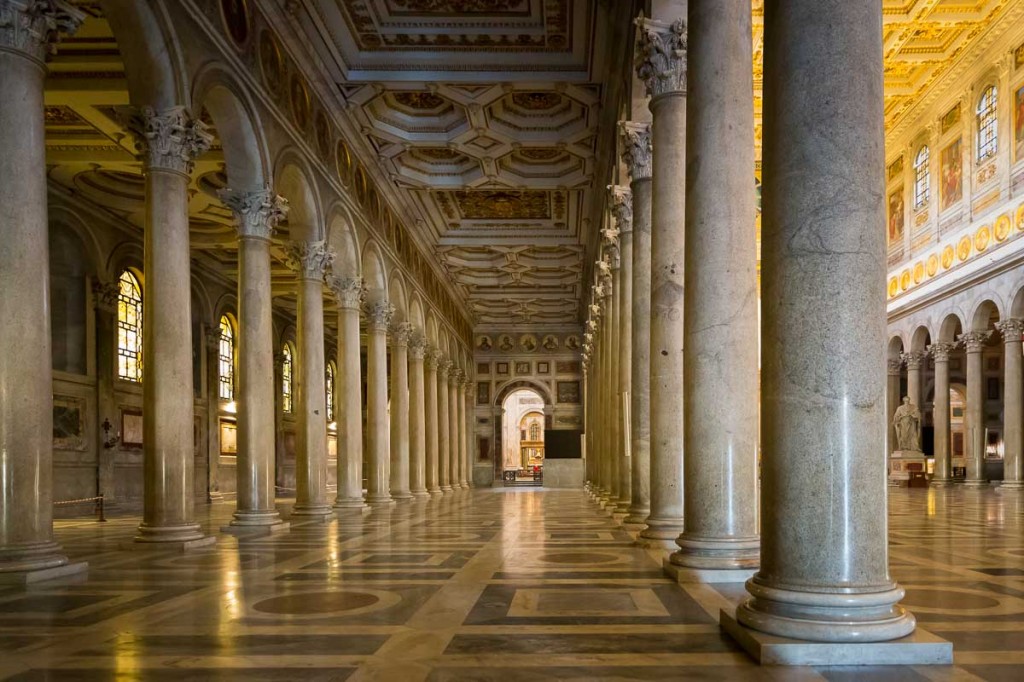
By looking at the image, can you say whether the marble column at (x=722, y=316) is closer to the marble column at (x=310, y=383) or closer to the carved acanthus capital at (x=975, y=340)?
the marble column at (x=310, y=383)

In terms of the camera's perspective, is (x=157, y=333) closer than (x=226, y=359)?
Yes

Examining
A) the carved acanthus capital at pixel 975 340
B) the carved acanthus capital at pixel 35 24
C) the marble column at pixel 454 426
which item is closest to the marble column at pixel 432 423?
the marble column at pixel 454 426

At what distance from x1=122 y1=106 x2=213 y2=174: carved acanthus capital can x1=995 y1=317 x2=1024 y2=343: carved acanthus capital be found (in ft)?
94.8

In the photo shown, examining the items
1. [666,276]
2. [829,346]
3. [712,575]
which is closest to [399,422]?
[666,276]

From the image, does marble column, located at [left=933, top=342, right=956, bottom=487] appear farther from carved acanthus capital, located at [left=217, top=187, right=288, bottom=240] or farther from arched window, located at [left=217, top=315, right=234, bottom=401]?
carved acanthus capital, located at [left=217, top=187, right=288, bottom=240]

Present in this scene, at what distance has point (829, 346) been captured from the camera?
517cm

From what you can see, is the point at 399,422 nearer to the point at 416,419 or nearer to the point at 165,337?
the point at 416,419

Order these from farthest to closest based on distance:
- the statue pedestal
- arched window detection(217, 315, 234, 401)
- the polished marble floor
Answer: the statue pedestal
arched window detection(217, 315, 234, 401)
the polished marble floor

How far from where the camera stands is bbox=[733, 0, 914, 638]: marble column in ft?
16.8

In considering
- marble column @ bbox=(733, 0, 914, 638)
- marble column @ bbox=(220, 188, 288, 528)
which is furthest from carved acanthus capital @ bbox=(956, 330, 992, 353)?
marble column @ bbox=(733, 0, 914, 638)

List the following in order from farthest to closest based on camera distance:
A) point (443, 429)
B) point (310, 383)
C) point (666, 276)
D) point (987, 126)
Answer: point (443, 429), point (987, 126), point (310, 383), point (666, 276)

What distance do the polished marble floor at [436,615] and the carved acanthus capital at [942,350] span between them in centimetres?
2578

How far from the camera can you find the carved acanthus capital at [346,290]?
2266 cm

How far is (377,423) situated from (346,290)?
187 inches
